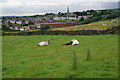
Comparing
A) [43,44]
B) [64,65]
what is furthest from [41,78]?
[43,44]

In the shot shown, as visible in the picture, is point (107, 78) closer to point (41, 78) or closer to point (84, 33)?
point (41, 78)

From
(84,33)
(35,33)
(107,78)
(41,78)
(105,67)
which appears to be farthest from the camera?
(35,33)

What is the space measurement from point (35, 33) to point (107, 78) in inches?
1014

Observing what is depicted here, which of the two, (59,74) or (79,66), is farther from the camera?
(79,66)

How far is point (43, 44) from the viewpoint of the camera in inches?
699

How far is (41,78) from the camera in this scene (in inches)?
313

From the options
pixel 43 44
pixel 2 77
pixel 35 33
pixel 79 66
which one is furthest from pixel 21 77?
pixel 35 33

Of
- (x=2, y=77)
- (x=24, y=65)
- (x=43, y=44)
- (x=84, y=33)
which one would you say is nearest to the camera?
(x=2, y=77)

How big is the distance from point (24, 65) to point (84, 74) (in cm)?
383

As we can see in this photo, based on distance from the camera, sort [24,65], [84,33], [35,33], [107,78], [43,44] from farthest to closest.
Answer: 1. [35,33]
2. [84,33]
3. [43,44]
4. [24,65]
5. [107,78]

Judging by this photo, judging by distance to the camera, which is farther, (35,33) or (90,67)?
(35,33)

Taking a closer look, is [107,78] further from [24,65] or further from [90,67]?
[24,65]

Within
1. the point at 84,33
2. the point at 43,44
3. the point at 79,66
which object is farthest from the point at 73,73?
the point at 84,33

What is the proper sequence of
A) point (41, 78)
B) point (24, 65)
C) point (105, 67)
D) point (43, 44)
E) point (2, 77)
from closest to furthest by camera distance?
point (41, 78) < point (2, 77) < point (105, 67) < point (24, 65) < point (43, 44)
